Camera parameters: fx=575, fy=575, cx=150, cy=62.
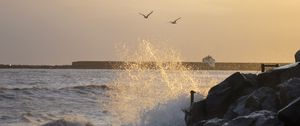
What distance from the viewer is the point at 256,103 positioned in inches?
562

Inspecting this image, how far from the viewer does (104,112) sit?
98.0 ft

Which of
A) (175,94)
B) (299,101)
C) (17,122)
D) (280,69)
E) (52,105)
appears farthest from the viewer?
(52,105)

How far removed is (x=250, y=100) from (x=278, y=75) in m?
1.92

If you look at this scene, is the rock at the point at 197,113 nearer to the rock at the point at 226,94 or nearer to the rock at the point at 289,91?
the rock at the point at 226,94

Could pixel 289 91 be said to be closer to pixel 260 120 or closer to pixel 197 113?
pixel 260 120

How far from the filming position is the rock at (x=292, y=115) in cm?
1088

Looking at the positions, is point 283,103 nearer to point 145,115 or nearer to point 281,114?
point 281,114

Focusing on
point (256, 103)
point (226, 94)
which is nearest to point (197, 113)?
point (226, 94)

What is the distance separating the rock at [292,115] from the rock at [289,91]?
77.3 inches

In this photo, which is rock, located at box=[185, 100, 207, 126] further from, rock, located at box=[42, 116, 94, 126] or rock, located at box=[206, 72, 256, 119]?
rock, located at box=[42, 116, 94, 126]

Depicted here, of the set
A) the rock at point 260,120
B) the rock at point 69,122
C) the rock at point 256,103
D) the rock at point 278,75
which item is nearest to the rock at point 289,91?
the rock at point 256,103

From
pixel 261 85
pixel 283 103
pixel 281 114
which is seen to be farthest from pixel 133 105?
pixel 281 114

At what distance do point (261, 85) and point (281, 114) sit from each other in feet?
17.4

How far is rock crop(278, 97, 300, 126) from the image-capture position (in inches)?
428
